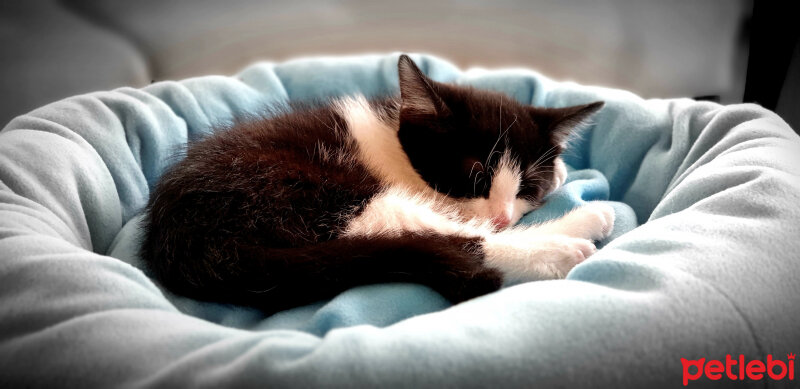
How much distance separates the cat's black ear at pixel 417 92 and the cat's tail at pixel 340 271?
0.45 meters

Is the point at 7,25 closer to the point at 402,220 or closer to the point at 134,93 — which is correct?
the point at 134,93

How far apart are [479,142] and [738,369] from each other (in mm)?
767

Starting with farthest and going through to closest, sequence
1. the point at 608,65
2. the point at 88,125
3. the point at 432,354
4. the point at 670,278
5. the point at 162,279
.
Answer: the point at 608,65 < the point at 88,125 < the point at 162,279 < the point at 670,278 < the point at 432,354

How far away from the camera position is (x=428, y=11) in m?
2.47

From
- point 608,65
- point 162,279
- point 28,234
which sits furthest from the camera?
point 608,65

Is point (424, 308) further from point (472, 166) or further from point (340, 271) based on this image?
point (472, 166)

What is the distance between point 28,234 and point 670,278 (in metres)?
1.12

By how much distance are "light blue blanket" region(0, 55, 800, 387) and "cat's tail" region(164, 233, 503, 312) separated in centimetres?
3

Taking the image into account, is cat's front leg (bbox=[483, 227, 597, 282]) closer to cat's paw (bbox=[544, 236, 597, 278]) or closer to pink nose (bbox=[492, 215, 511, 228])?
cat's paw (bbox=[544, 236, 597, 278])

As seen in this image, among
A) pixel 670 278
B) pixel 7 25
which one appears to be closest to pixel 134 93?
pixel 7 25

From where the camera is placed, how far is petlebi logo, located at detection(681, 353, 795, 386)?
702 mm

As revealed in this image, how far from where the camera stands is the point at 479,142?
1335 mm

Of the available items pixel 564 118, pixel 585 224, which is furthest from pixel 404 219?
pixel 564 118

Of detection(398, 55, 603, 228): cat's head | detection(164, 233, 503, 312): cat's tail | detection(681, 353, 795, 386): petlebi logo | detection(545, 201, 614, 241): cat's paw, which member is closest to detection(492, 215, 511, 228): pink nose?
detection(398, 55, 603, 228): cat's head
